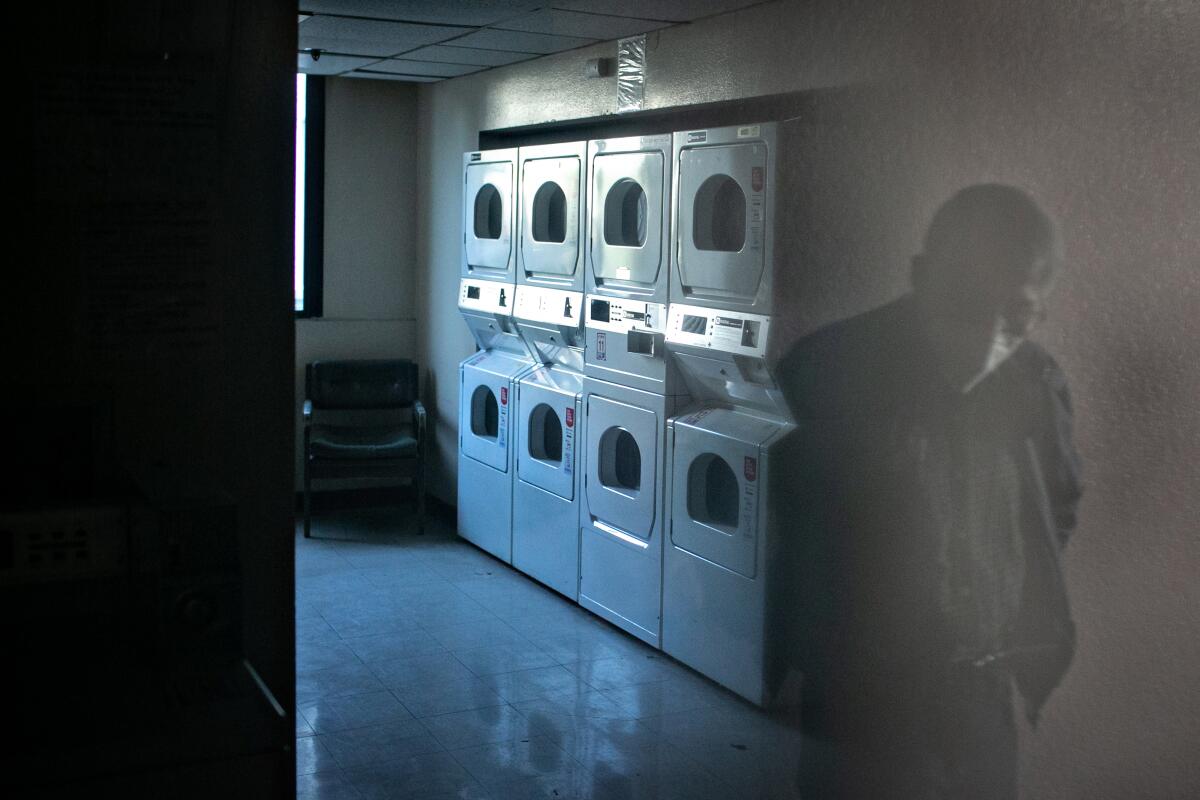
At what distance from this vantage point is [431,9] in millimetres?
3793

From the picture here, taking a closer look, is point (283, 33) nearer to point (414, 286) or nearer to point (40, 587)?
point (40, 587)

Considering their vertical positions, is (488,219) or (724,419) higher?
(488,219)

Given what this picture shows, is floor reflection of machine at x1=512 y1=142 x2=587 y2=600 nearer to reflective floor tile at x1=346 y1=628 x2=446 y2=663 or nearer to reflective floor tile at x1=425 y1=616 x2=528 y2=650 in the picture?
reflective floor tile at x1=425 y1=616 x2=528 y2=650

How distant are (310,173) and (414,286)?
75cm

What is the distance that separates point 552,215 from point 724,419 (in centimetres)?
155

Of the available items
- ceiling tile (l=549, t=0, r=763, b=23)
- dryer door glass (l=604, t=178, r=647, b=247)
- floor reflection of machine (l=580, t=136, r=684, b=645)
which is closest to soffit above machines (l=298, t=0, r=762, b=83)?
ceiling tile (l=549, t=0, r=763, b=23)

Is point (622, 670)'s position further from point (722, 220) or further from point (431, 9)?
point (431, 9)

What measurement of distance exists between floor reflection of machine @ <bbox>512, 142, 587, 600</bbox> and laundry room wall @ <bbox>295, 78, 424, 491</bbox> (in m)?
1.46

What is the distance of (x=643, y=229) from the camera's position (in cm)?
407

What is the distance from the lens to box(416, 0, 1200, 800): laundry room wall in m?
2.23

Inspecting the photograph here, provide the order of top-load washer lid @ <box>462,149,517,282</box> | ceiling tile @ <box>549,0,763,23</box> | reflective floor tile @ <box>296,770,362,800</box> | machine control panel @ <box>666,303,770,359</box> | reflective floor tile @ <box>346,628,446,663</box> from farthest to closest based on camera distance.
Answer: top-load washer lid @ <box>462,149,517,282</box>
reflective floor tile @ <box>346,628,446,663</box>
ceiling tile @ <box>549,0,763,23</box>
machine control panel @ <box>666,303,770,359</box>
reflective floor tile @ <box>296,770,362,800</box>

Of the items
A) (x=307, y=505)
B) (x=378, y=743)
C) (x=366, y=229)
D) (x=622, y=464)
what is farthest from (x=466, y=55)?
(x=378, y=743)

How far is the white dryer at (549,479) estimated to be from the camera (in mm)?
4398

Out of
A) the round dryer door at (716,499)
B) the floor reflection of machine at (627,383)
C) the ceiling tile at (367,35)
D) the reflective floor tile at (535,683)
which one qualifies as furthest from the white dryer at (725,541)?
the ceiling tile at (367,35)
